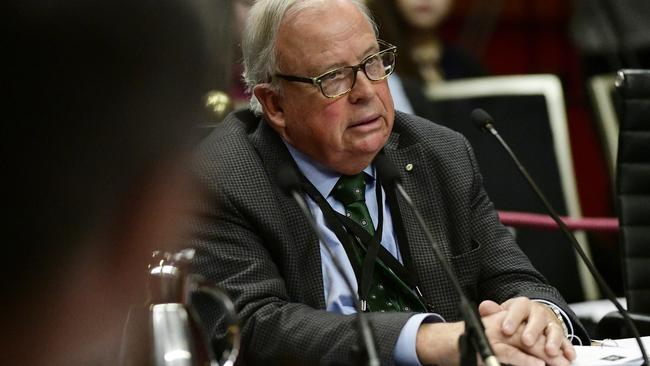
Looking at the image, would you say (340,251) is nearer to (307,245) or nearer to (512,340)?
Answer: (307,245)

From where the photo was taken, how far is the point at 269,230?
227 cm

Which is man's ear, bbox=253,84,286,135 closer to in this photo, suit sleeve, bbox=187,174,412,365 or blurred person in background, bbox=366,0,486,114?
suit sleeve, bbox=187,174,412,365

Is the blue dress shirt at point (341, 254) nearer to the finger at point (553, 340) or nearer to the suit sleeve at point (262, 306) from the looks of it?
the suit sleeve at point (262, 306)

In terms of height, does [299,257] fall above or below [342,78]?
below

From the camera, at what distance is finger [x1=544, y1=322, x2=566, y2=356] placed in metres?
1.93

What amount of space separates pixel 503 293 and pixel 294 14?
0.83 m

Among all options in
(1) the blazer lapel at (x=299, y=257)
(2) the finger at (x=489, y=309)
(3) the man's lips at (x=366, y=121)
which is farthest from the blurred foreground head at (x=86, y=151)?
(3) the man's lips at (x=366, y=121)

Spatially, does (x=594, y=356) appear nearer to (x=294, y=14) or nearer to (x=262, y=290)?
(x=262, y=290)

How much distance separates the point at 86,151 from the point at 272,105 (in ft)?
5.97

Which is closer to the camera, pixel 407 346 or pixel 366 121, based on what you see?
pixel 407 346

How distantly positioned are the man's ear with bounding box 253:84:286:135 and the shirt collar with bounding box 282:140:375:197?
5 centimetres

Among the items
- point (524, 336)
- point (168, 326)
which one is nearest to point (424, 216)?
point (524, 336)

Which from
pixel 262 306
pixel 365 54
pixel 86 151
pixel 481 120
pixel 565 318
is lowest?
pixel 565 318

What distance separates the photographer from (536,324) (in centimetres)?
202
